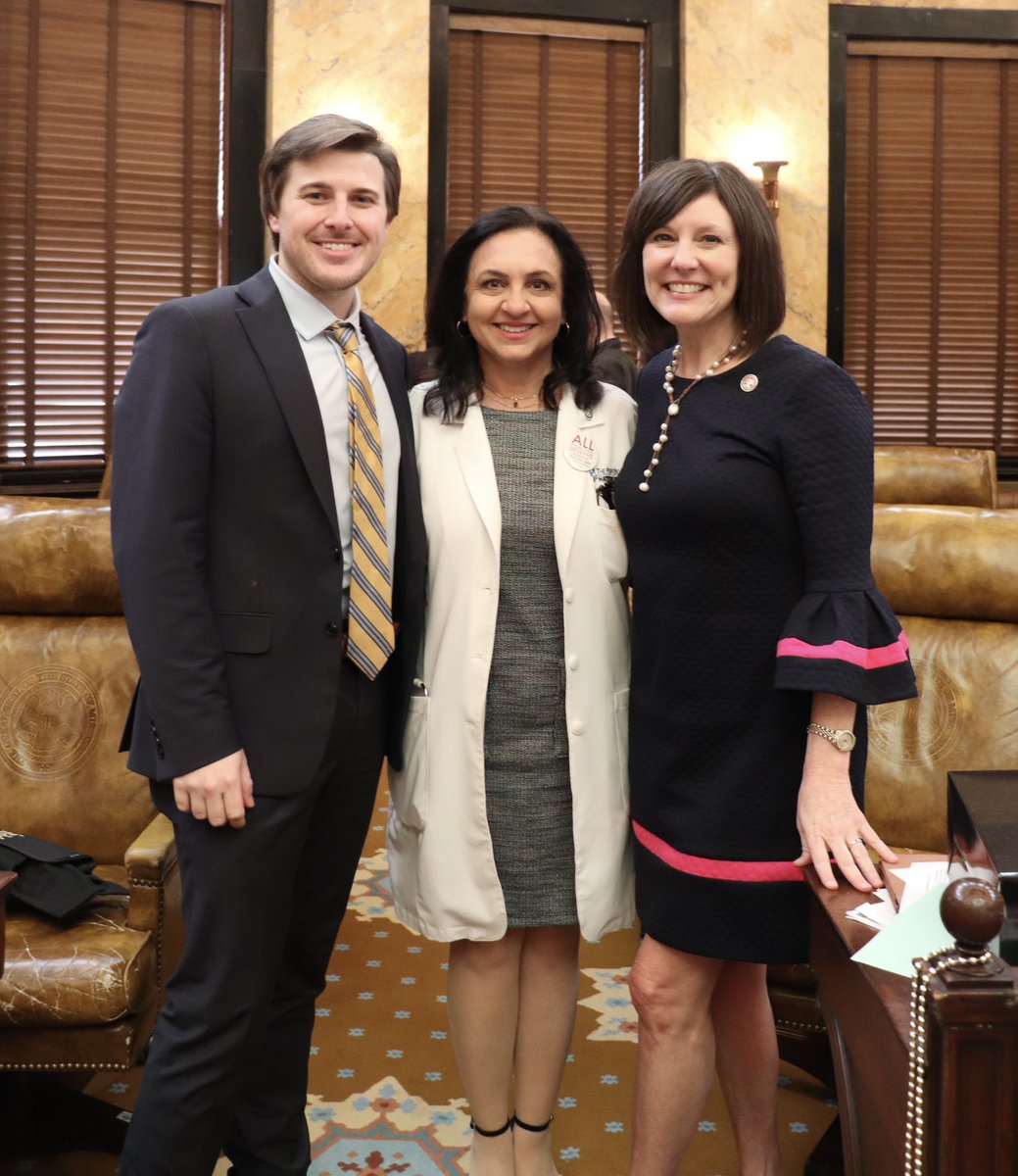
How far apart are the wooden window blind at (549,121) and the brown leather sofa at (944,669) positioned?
3622 mm

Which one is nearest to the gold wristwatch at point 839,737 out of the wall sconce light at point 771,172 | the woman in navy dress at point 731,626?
the woman in navy dress at point 731,626

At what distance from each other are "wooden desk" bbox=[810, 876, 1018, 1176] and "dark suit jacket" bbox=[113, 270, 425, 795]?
2.67 feet

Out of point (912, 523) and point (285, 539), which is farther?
point (912, 523)

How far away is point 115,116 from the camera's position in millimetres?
5320

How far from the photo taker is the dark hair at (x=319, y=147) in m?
1.77

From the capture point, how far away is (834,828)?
1562 mm

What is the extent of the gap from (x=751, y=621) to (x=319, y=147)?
0.90 meters

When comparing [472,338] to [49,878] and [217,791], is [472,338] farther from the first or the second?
[49,878]

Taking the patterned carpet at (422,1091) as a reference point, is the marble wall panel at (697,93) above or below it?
above

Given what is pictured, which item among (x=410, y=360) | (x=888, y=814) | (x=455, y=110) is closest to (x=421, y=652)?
(x=410, y=360)

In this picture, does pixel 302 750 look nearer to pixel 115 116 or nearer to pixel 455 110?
pixel 115 116

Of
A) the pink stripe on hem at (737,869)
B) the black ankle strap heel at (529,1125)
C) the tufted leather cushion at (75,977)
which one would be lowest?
the black ankle strap heel at (529,1125)

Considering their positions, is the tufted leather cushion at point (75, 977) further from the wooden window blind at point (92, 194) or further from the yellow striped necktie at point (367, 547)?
the wooden window blind at point (92, 194)

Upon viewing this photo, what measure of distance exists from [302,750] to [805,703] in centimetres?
69
